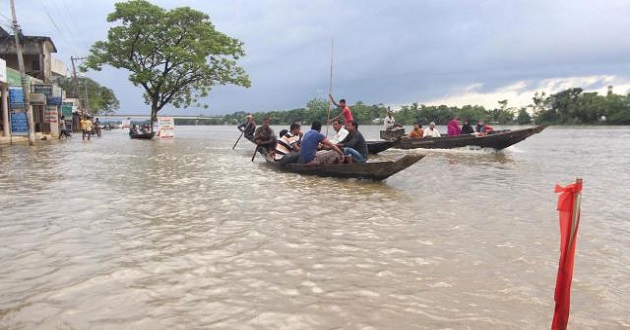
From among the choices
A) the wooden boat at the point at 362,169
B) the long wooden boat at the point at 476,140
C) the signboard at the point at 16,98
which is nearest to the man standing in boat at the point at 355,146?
the wooden boat at the point at 362,169

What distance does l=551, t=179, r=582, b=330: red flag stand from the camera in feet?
8.64

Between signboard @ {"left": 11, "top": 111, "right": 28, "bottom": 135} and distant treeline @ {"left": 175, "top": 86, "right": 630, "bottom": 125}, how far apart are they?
33375 millimetres

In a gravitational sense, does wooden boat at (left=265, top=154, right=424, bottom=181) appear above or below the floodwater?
above

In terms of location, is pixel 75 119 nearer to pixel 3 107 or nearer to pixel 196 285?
pixel 3 107

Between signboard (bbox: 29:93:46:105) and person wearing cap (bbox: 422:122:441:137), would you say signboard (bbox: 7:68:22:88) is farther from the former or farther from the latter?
person wearing cap (bbox: 422:122:441:137)

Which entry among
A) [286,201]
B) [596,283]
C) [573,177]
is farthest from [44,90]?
[596,283]

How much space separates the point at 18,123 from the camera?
74.3 feet

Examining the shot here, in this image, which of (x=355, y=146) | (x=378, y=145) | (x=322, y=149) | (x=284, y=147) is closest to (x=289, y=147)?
(x=284, y=147)

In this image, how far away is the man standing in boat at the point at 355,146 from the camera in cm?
1086

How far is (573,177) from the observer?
1252 cm

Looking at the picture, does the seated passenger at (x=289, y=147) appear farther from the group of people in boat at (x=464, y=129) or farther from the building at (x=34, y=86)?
the building at (x=34, y=86)

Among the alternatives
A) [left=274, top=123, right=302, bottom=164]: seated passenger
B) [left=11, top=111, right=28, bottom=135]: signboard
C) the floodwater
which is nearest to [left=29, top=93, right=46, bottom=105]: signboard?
[left=11, top=111, right=28, bottom=135]: signboard

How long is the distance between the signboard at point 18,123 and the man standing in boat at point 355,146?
19.1 metres

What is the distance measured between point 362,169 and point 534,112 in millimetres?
91631
